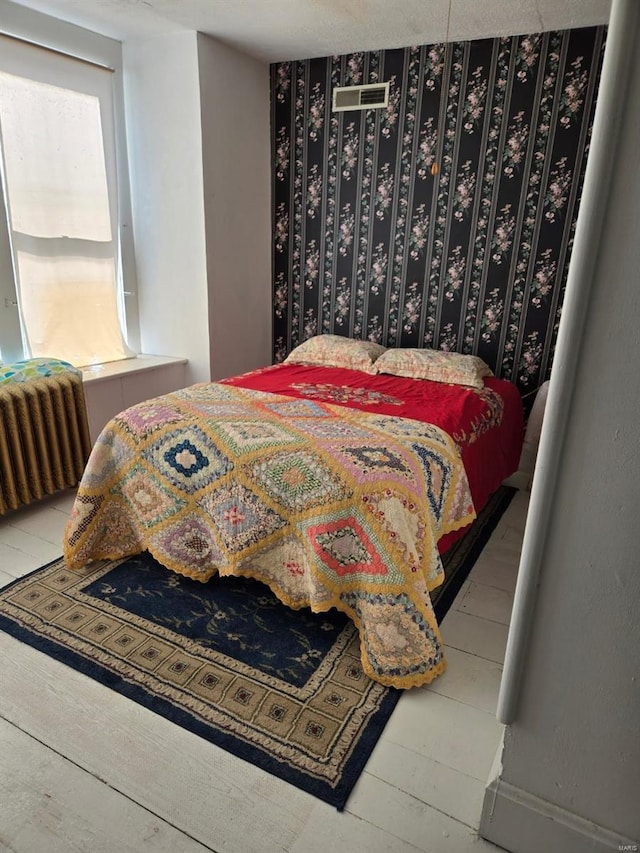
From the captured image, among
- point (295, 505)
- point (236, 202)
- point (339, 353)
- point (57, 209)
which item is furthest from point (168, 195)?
point (295, 505)

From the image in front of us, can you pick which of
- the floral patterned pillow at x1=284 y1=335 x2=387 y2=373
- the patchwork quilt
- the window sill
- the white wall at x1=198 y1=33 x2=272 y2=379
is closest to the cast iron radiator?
the window sill

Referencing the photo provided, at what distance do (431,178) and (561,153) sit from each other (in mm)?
706

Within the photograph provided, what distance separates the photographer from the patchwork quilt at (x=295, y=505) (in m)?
1.71

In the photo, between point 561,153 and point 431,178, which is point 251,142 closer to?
point 431,178

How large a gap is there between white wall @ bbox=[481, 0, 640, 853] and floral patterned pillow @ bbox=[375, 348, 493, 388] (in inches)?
78.0

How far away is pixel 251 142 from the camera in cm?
351

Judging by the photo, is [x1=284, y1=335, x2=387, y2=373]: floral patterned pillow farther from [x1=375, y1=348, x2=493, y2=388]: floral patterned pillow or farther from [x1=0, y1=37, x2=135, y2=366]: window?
[x1=0, y1=37, x2=135, y2=366]: window

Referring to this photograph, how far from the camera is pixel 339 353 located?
10.9 ft

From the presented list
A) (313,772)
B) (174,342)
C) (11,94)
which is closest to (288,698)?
(313,772)

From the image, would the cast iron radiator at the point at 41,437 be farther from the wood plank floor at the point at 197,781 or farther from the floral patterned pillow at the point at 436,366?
the floral patterned pillow at the point at 436,366

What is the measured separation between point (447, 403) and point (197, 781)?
1824 mm

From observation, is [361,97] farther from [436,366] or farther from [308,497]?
[308,497]

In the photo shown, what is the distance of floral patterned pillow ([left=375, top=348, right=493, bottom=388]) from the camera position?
2992mm

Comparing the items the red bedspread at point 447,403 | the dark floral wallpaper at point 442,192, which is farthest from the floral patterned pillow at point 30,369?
the dark floral wallpaper at point 442,192
